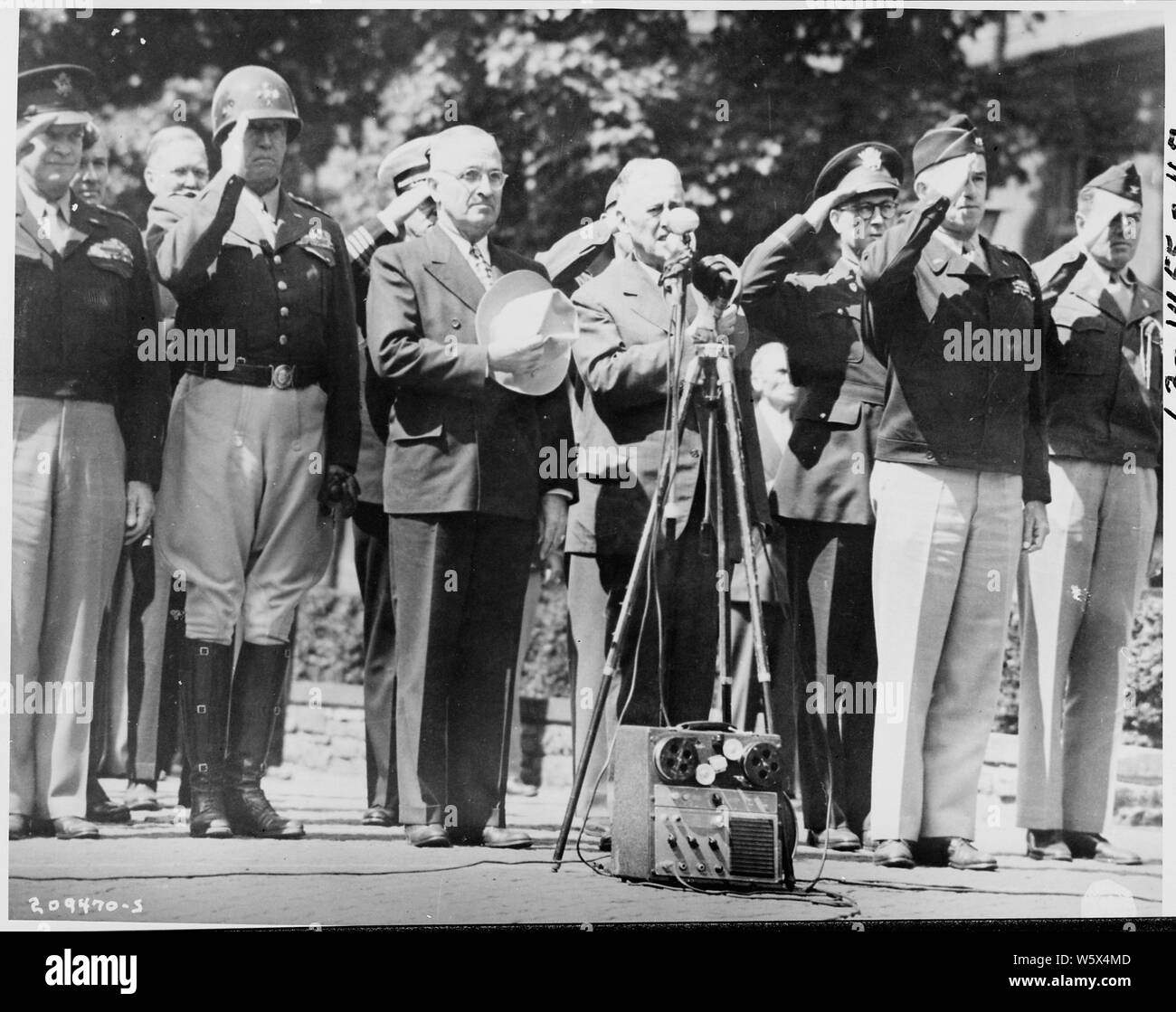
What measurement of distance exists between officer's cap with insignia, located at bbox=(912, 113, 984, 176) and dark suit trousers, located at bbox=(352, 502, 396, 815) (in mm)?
2751

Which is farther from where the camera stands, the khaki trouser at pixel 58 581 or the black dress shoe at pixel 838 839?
the black dress shoe at pixel 838 839

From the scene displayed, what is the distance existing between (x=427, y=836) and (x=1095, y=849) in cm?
288

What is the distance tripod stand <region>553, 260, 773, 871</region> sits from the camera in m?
7.05

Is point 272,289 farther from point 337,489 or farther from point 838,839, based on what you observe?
point 838,839

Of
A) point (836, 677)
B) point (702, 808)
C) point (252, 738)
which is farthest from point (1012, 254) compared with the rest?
point (252, 738)

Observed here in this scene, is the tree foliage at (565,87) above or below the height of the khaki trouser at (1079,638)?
above

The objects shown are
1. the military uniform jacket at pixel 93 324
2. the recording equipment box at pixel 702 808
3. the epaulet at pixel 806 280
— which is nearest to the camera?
the recording equipment box at pixel 702 808

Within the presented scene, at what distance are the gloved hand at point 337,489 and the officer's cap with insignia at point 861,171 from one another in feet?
7.57

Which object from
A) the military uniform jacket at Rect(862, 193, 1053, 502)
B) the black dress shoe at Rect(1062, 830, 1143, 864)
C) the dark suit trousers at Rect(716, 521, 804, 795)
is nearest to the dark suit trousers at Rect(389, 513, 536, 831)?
the dark suit trousers at Rect(716, 521, 804, 795)

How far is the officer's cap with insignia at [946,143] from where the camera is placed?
7.41 metres

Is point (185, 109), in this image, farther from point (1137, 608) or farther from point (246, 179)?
point (1137, 608)

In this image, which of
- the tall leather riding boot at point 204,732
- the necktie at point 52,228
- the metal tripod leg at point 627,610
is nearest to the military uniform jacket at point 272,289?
the necktie at point 52,228

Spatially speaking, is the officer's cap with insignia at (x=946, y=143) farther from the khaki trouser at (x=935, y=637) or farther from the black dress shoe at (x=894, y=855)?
the black dress shoe at (x=894, y=855)

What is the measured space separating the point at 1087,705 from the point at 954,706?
0.66 meters
